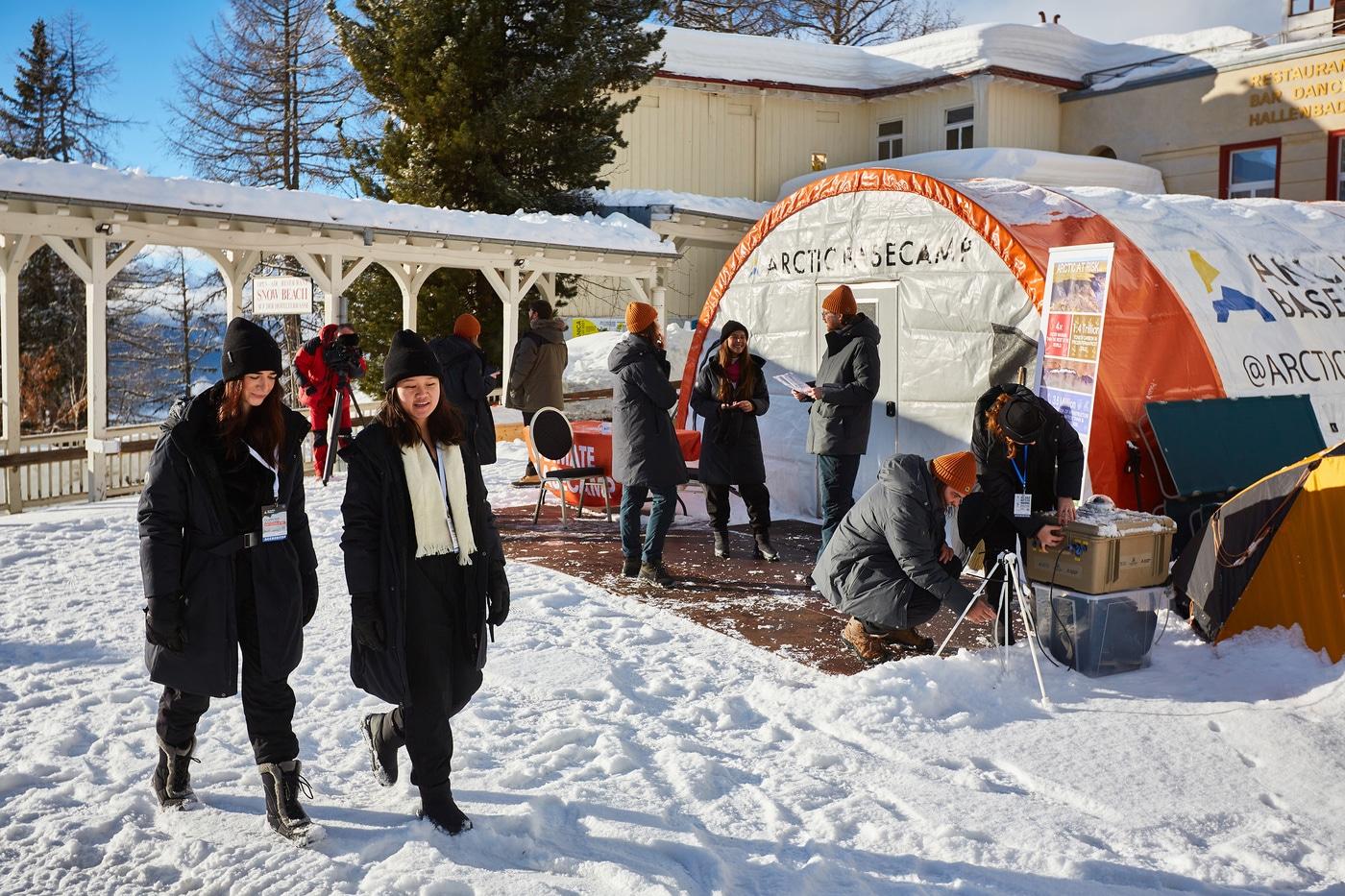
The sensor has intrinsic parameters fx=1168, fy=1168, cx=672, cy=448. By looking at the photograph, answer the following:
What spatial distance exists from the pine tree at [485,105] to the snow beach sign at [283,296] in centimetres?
727

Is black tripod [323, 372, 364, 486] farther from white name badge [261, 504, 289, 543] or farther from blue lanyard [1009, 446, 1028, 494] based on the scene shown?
white name badge [261, 504, 289, 543]

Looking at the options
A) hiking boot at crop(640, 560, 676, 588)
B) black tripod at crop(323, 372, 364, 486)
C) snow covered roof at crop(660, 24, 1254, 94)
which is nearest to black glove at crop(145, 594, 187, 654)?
hiking boot at crop(640, 560, 676, 588)

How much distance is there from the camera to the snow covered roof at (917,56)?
783 inches

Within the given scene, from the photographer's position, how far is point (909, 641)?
5.71m

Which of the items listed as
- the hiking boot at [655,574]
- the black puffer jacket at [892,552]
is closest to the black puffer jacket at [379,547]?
Result: the black puffer jacket at [892,552]

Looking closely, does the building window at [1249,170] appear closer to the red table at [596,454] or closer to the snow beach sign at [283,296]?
the red table at [596,454]

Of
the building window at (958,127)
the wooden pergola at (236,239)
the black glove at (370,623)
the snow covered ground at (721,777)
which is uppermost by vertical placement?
the building window at (958,127)

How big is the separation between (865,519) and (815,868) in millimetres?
2272

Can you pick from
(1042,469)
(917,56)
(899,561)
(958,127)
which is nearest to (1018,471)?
(1042,469)

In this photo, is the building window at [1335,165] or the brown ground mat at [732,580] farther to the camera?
the building window at [1335,165]

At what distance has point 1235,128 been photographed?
60.7ft

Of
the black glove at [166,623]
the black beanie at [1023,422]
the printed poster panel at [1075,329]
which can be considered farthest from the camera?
the printed poster panel at [1075,329]

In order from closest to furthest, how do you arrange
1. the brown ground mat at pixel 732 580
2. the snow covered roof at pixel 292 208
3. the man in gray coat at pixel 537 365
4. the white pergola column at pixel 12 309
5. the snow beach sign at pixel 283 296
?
the brown ground mat at pixel 732 580, the snow covered roof at pixel 292 208, the white pergola column at pixel 12 309, the man in gray coat at pixel 537 365, the snow beach sign at pixel 283 296

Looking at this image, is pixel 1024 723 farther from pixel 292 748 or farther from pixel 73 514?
pixel 73 514
